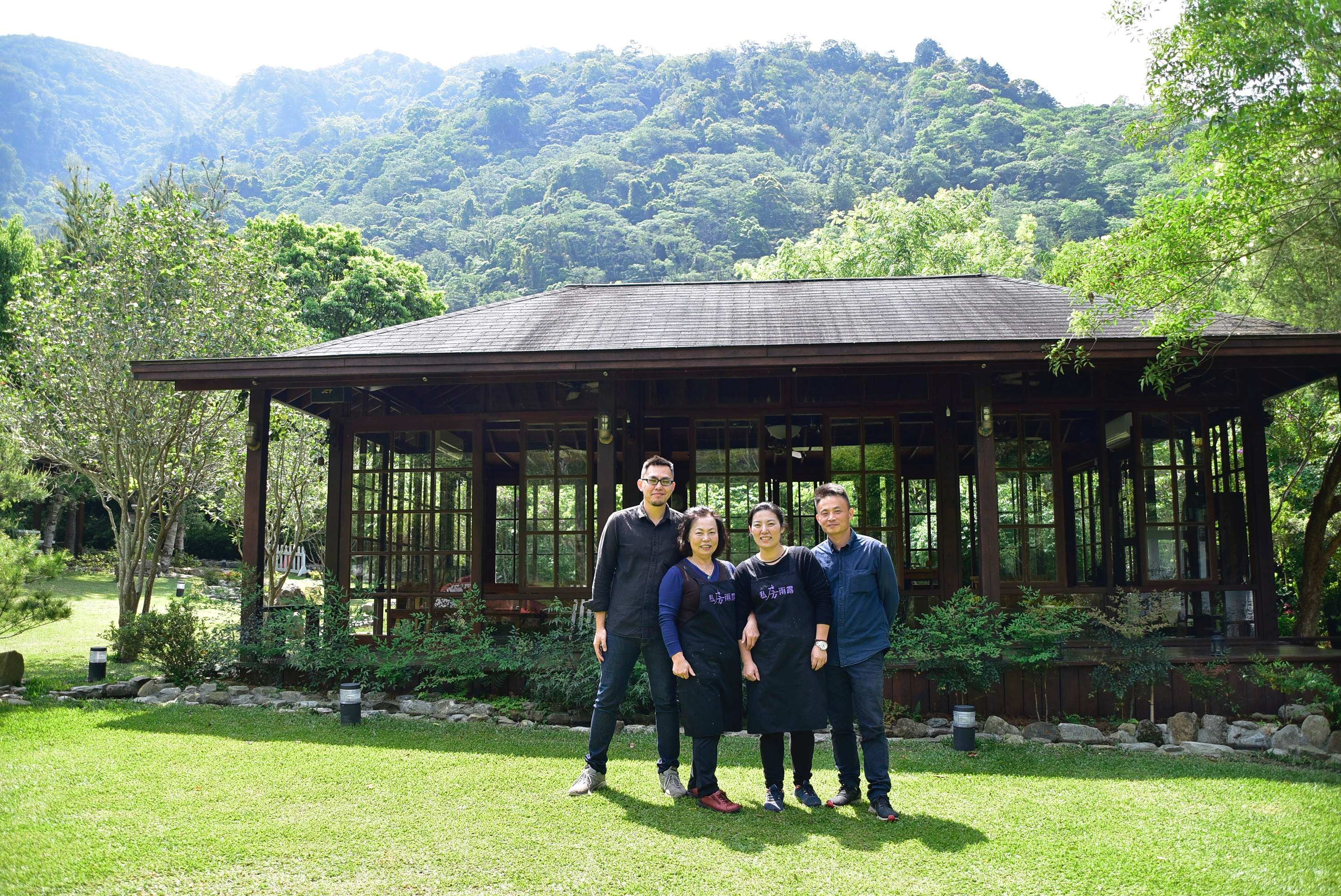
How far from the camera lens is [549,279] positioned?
150ft

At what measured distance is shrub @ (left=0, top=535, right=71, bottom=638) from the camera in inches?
328

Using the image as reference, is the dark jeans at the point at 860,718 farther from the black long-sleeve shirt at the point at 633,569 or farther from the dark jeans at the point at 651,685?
the black long-sleeve shirt at the point at 633,569

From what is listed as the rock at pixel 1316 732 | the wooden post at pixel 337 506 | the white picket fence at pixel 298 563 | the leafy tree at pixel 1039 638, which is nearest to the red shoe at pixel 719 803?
the leafy tree at pixel 1039 638

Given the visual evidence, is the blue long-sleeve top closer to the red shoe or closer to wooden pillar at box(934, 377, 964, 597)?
the red shoe

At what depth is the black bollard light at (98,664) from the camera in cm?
845

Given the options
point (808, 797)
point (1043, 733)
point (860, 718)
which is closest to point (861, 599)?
point (860, 718)

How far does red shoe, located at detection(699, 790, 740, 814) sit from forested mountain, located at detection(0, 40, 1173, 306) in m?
32.9

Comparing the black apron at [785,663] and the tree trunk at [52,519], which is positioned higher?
the tree trunk at [52,519]

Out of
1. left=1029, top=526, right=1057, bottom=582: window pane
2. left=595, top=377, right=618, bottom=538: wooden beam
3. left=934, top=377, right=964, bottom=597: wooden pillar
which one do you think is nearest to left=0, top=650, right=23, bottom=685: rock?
left=595, top=377, right=618, bottom=538: wooden beam

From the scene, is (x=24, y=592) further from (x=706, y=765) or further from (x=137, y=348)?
→ (x=706, y=765)

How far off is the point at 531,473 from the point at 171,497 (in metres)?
6.95

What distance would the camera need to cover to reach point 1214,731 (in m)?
6.58

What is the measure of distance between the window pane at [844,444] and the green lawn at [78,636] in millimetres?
6695

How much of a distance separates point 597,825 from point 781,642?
1.13 meters
